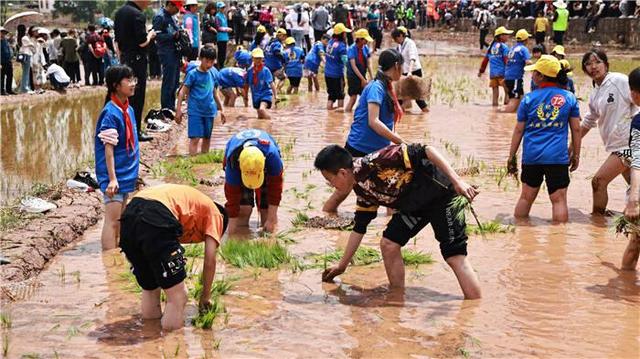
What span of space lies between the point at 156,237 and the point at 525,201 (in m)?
4.35

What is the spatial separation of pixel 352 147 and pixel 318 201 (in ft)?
3.63

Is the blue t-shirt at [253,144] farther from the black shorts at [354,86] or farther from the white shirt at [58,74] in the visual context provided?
the white shirt at [58,74]

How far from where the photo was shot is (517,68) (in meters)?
16.0

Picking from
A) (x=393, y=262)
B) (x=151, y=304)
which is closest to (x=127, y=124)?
(x=151, y=304)

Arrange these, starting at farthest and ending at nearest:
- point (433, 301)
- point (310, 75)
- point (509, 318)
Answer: point (310, 75) → point (433, 301) → point (509, 318)

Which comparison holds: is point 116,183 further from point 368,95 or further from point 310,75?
point 310,75

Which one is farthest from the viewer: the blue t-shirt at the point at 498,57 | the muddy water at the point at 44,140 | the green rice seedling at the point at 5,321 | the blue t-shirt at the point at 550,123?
the blue t-shirt at the point at 498,57

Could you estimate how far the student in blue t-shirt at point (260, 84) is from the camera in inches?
592

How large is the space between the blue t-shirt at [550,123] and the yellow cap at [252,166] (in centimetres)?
269

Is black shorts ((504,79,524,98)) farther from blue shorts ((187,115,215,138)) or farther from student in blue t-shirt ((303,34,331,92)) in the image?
blue shorts ((187,115,215,138))

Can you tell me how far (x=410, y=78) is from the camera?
15836 mm

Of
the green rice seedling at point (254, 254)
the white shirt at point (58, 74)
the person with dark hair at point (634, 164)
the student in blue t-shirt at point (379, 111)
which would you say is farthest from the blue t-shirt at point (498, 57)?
the green rice seedling at point (254, 254)

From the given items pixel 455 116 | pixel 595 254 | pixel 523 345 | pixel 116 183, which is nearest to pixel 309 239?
pixel 116 183

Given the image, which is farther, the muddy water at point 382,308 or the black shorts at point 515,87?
the black shorts at point 515,87
